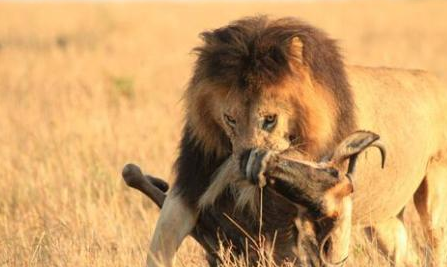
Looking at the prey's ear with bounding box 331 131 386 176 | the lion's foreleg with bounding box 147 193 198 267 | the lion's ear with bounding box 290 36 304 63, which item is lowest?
the lion's foreleg with bounding box 147 193 198 267

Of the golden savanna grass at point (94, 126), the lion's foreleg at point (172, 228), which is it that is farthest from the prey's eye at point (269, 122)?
the golden savanna grass at point (94, 126)

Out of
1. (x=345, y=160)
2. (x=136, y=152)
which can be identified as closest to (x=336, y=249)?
(x=345, y=160)

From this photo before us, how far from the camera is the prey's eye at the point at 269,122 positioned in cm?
488

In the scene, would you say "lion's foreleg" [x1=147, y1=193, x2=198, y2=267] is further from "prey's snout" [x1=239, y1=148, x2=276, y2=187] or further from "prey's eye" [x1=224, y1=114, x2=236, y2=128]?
"prey's snout" [x1=239, y1=148, x2=276, y2=187]

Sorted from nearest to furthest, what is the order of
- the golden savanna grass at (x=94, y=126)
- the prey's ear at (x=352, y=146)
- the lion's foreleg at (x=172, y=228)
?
the prey's ear at (x=352, y=146) → the lion's foreleg at (x=172, y=228) → the golden savanna grass at (x=94, y=126)

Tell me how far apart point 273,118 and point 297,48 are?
396 millimetres

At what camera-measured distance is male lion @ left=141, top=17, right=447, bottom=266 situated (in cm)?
489

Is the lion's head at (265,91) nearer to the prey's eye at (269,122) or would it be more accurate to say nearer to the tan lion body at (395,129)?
the prey's eye at (269,122)

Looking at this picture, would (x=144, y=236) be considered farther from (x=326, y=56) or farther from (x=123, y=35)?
(x=123, y=35)

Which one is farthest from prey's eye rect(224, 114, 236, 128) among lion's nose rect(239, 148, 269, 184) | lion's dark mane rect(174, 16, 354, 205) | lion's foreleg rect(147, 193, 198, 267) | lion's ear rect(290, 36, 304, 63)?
lion's foreleg rect(147, 193, 198, 267)

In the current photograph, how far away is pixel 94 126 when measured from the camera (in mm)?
10289

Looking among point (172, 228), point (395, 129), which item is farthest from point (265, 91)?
point (395, 129)

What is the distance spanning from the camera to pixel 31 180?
26.1 ft

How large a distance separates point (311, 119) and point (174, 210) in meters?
0.93
